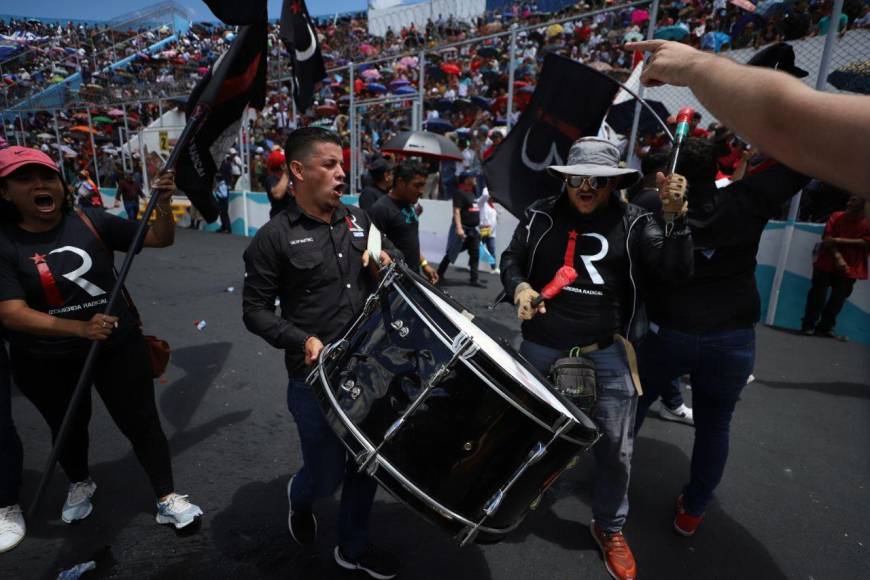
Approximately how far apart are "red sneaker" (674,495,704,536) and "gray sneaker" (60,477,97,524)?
3132mm

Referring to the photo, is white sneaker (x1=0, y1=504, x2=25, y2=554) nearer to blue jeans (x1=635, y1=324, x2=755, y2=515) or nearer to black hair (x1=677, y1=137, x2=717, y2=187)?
blue jeans (x1=635, y1=324, x2=755, y2=515)

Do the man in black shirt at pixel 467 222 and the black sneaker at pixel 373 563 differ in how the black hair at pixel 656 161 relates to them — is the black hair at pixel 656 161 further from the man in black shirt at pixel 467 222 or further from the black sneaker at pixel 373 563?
the man in black shirt at pixel 467 222

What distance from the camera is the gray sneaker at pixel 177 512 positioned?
2467mm

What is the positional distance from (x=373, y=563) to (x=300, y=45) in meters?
5.50

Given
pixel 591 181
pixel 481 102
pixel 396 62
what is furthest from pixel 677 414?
pixel 396 62

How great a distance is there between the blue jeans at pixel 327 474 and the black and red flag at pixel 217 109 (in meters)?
1.13

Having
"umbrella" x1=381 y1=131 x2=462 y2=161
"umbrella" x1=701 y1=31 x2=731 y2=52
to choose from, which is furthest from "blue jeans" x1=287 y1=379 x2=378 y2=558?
"umbrella" x1=701 y1=31 x2=731 y2=52

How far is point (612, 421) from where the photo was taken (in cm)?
221

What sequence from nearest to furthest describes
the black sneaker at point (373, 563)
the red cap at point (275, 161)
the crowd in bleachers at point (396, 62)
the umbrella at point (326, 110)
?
the black sneaker at point (373, 563), the red cap at point (275, 161), the crowd in bleachers at point (396, 62), the umbrella at point (326, 110)

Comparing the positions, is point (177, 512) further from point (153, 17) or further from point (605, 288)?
point (153, 17)

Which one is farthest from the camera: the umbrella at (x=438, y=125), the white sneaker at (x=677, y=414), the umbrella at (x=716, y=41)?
the umbrella at (x=438, y=125)

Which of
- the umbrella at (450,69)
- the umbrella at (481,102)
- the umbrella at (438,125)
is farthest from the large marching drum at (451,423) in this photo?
the umbrella at (450,69)

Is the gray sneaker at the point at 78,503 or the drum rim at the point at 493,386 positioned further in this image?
the gray sneaker at the point at 78,503

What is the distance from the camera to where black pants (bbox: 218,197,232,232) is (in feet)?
42.9
